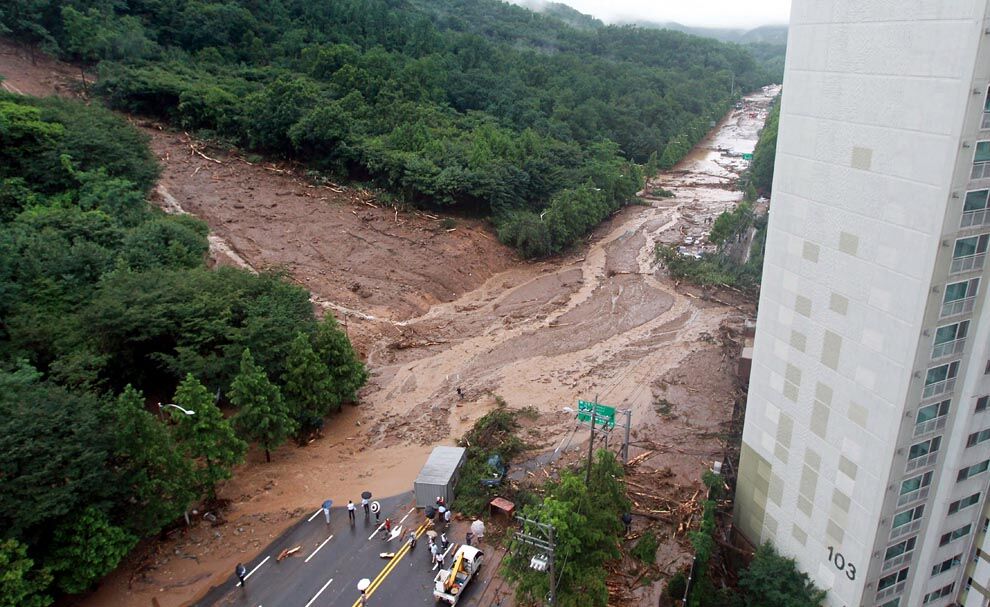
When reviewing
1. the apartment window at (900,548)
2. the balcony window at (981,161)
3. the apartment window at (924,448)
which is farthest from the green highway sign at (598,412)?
the balcony window at (981,161)

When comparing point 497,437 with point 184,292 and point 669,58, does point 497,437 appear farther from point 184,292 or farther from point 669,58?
point 669,58

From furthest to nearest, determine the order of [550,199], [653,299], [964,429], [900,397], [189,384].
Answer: [550,199], [653,299], [189,384], [964,429], [900,397]

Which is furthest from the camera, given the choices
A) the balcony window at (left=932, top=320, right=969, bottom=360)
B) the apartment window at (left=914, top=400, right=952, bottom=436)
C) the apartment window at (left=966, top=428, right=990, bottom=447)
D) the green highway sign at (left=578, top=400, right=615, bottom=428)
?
the green highway sign at (left=578, top=400, right=615, bottom=428)

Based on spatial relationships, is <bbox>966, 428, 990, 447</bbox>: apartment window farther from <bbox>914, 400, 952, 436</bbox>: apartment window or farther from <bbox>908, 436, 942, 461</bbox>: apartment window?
<bbox>914, 400, 952, 436</bbox>: apartment window

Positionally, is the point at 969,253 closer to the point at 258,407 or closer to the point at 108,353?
the point at 258,407

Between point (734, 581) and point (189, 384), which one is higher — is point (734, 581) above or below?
below

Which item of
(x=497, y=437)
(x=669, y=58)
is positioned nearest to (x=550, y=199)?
(x=497, y=437)

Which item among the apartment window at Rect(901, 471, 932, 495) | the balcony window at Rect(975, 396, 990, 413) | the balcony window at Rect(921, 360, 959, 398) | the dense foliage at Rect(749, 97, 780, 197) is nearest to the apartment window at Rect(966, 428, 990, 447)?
the balcony window at Rect(975, 396, 990, 413)
